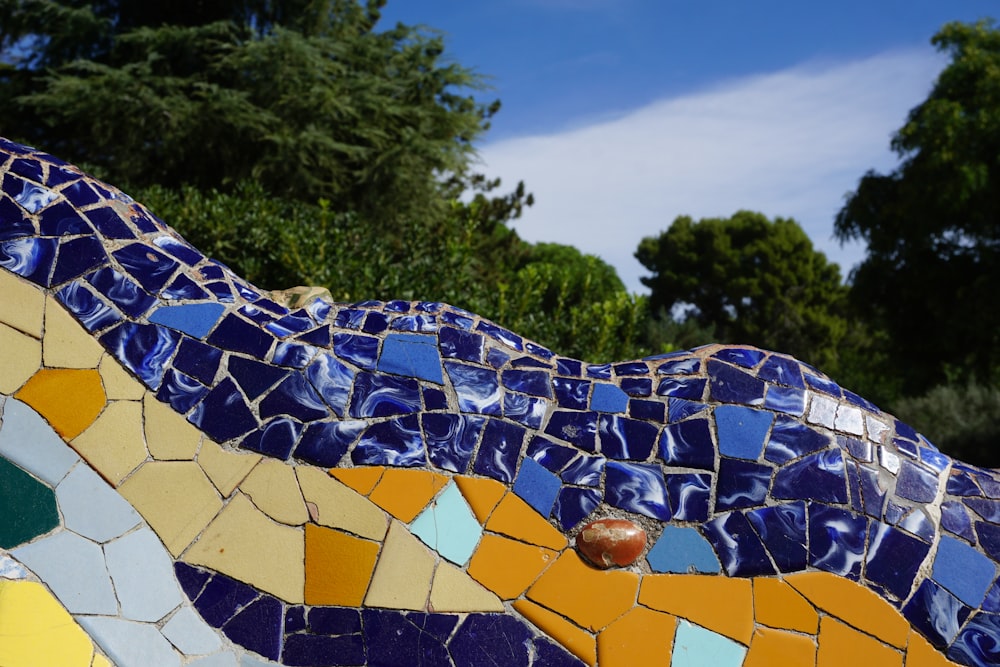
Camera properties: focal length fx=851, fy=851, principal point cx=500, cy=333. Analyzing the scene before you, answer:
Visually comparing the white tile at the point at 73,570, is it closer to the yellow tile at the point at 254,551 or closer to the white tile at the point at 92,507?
the white tile at the point at 92,507

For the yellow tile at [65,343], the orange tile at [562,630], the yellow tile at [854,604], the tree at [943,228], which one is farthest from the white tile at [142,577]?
the tree at [943,228]

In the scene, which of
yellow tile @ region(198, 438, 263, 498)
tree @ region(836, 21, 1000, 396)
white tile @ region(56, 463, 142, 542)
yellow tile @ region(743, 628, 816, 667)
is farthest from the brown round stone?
tree @ region(836, 21, 1000, 396)

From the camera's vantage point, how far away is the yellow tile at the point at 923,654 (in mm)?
2385

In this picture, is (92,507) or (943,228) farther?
(943,228)

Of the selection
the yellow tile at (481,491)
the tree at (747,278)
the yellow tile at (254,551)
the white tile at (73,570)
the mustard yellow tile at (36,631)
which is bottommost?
the mustard yellow tile at (36,631)

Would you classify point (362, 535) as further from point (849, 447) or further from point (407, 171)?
point (407, 171)

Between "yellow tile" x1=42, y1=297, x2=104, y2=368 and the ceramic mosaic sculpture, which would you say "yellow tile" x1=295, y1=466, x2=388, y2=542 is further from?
"yellow tile" x1=42, y1=297, x2=104, y2=368

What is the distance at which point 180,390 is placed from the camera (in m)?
2.44

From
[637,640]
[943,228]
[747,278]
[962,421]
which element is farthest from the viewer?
[747,278]

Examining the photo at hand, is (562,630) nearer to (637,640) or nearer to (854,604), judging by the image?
(637,640)

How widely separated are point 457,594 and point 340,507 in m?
0.41

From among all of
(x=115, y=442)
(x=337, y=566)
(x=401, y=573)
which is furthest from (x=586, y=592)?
(x=115, y=442)

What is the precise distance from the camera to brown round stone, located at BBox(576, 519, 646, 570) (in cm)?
237

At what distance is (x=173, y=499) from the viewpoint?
2.38 meters
